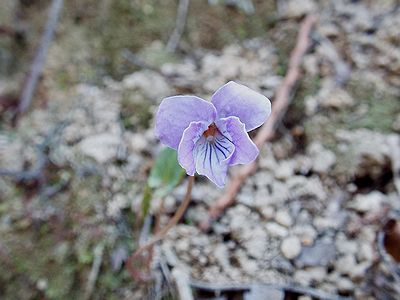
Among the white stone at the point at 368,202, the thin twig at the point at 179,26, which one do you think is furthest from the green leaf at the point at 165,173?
the thin twig at the point at 179,26

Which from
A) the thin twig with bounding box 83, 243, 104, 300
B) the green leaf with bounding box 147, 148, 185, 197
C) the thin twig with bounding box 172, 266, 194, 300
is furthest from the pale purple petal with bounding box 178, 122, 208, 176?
the thin twig with bounding box 83, 243, 104, 300

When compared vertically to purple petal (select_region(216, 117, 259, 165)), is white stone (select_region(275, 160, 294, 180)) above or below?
below

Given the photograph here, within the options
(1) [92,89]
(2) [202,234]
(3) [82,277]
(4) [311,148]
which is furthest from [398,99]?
(3) [82,277]

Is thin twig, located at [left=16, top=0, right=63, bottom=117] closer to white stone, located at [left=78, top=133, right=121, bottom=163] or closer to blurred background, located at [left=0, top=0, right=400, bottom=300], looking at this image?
blurred background, located at [left=0, top=0, right=400, bottom=300]

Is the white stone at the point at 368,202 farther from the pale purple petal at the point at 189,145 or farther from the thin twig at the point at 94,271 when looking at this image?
the thin twig at the point at 94,271

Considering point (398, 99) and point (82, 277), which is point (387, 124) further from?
point (82, 277)

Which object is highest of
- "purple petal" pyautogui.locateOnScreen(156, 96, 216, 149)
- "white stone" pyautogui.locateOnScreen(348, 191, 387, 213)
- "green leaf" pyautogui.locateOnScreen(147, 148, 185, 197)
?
"purple petal" pyautogui.locateOnScreen(156, 96, 216, 149)

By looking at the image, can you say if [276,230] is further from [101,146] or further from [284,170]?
[101,146]
